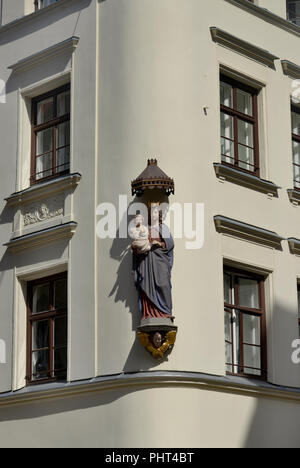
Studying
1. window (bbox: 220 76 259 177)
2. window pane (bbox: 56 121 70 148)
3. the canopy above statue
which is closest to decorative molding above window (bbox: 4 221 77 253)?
the canopy above statue

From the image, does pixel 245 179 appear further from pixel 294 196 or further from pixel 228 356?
pixel 228 356

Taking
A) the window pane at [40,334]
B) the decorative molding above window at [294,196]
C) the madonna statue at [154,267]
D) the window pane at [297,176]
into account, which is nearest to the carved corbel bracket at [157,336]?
the madonna statue at [154,267]

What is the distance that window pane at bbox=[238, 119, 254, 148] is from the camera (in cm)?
2141

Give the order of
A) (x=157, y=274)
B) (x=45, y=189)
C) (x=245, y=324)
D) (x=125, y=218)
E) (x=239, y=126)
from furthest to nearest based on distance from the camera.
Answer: (x=239, y=126) → (x=45, y=189) → (x=245, y=324) → (x=125, y=218) → (x=157, y=274)

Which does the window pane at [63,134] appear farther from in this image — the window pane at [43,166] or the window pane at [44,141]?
the window pane at [43,166]

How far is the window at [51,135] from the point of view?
21.2 metres

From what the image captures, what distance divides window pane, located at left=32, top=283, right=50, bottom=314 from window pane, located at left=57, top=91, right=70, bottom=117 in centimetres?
315

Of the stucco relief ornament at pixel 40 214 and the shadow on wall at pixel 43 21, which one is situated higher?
the shadow on wall at pixel 43 21

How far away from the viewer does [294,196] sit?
2167cm

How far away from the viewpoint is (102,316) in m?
19.2

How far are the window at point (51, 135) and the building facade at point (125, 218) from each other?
4cm

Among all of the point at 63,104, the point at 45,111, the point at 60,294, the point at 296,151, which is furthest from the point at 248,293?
the point at 45,111

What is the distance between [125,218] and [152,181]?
844mm
